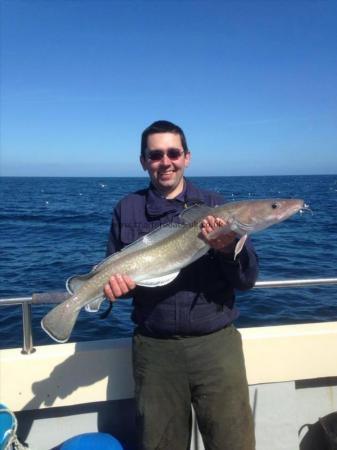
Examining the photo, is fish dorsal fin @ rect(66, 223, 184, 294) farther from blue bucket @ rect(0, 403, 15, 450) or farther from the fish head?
blue bucket @ rect(0, 403, 15, 450)

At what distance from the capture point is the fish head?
3.52 metres

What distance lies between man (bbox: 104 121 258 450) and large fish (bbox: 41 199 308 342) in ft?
0.32

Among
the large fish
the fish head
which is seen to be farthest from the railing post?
the fish head

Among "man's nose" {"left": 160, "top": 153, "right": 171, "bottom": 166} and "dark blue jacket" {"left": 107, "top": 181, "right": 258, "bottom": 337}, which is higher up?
"man's nose" {"left": 160, "top": 153, "right": 171, "bottom": 166}

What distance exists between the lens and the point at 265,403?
4.35m

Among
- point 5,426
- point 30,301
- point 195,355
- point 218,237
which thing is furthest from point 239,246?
point 5,426

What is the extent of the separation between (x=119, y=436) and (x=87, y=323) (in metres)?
6.23

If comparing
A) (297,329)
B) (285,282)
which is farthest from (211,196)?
(297,329)

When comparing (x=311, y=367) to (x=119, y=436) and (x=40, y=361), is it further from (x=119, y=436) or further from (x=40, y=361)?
→ (x=40, y=361)

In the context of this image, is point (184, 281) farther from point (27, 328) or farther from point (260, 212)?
point (27, 328)

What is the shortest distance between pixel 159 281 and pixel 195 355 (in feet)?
2.20

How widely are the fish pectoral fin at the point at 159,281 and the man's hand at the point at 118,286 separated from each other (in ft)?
0.30

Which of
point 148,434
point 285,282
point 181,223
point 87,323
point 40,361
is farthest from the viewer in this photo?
point 87,323

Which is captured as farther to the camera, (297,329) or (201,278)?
(297,329)
